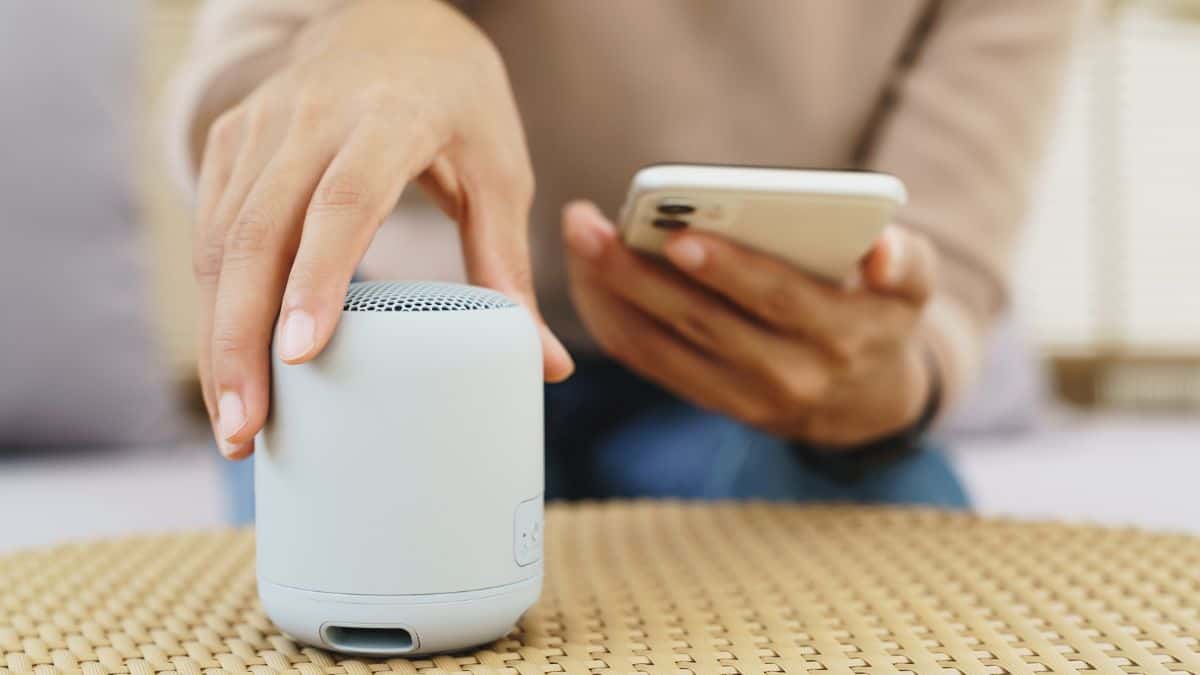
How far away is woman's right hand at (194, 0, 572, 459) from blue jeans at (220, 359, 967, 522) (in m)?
0.43

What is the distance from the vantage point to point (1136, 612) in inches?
19.5

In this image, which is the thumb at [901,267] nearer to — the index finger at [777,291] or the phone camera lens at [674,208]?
the index finger at [777,291]

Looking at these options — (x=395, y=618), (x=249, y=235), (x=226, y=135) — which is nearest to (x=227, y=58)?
(x=226, y=135)

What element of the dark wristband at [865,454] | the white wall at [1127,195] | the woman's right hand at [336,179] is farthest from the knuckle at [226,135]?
the white wall at [1127,195]

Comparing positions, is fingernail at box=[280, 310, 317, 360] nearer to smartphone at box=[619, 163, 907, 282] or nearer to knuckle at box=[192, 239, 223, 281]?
knuckle at box=[192, 239, 223, 281]

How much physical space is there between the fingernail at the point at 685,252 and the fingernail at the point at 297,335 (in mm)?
268

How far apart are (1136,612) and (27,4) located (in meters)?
1.30

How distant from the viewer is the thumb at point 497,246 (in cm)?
53

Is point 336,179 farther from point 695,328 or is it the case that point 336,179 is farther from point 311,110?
point 695,328

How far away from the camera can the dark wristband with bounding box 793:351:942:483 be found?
3.01 feet

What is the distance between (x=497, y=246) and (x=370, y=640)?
195 mm

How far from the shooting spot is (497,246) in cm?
54

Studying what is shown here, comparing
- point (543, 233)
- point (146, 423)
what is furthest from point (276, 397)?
point (146, 423)

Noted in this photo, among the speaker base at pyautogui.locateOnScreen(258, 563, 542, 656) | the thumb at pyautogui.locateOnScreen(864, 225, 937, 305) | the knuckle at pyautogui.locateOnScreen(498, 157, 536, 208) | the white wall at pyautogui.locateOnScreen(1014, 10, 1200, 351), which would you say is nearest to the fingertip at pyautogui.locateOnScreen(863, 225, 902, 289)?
the thumb at pyautogui.locateOnScreen(864, 225, 937, 305)
